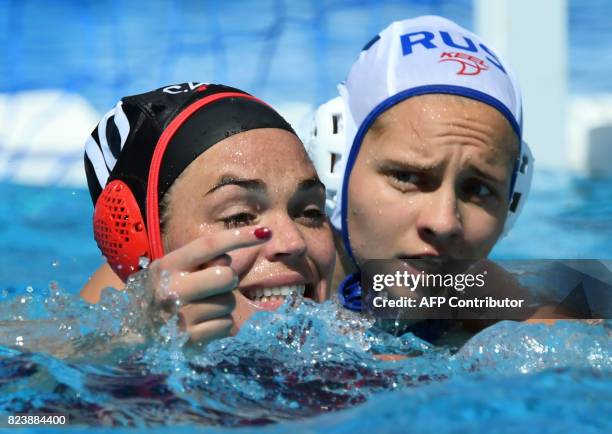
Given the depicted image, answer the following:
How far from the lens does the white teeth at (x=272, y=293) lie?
262cm

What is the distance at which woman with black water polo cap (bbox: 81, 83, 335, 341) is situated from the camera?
103 inches

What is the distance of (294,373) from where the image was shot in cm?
242

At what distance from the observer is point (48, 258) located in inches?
207

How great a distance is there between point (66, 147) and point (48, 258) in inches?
45.5

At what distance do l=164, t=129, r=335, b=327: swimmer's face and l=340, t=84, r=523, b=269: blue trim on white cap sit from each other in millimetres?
366

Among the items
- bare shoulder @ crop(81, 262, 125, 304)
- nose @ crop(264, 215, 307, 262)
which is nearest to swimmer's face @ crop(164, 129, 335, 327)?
nose @ crop(264, 215, 307, 262)

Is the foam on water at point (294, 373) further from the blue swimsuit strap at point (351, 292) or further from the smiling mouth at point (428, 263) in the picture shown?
the smiling mouth at point (428, 263)

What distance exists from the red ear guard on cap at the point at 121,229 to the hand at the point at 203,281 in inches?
15.9

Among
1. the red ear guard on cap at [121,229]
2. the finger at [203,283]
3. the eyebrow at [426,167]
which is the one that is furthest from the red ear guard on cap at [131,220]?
the eyebrow at [426,167]

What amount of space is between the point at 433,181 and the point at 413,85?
345 millimetres

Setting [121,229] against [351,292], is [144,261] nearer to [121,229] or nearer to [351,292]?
[121,229]

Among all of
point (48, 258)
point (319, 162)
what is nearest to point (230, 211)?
point (319, 162)

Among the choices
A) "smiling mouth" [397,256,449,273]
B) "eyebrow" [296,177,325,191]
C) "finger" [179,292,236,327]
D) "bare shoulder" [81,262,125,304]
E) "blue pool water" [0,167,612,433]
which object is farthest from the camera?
"bare shoulder" [81,262,125,304]

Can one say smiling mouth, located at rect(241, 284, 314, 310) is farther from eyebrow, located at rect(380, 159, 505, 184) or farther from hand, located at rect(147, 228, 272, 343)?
eyebrow, located at rect(380, 159, 505, 184)
